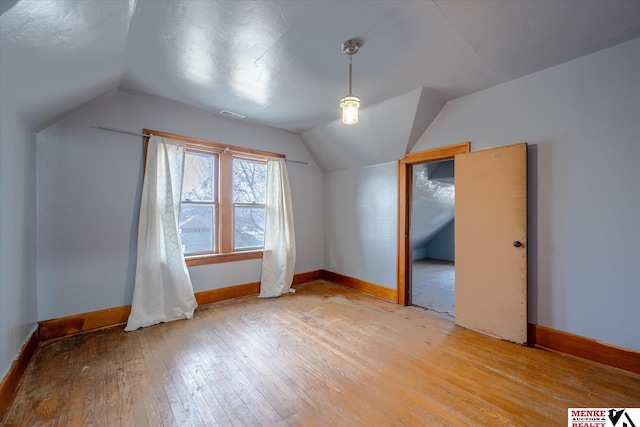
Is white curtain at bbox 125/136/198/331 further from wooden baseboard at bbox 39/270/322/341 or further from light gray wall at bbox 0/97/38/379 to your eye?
light gray wall at bbox 0/97/38/379

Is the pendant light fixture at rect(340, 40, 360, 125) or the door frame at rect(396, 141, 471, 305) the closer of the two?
the pendant light fixture at rect(340, 40, 360, 125)

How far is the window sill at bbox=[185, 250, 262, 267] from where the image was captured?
3144 mm

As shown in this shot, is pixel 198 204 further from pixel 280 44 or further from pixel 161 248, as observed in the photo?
pixel 280 44

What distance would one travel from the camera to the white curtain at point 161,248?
8.82ft

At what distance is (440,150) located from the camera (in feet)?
9.64

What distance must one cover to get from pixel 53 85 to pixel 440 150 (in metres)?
3.57

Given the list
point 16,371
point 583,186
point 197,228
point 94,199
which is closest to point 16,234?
point 94,199

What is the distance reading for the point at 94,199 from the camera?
2551 millimetres

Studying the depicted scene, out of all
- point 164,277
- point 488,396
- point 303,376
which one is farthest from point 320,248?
point 488,396

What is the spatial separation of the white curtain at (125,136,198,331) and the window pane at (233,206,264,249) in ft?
2.82

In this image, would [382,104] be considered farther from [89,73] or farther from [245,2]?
[89,73]

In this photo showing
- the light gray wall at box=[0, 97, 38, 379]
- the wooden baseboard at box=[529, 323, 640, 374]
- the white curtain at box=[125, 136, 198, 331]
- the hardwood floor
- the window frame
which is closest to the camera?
the hardwood floor

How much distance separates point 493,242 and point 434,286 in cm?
196

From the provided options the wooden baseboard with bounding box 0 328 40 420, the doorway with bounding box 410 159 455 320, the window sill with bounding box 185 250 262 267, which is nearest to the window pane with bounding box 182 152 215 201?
the window sill with bounding box 185 250 262 267
